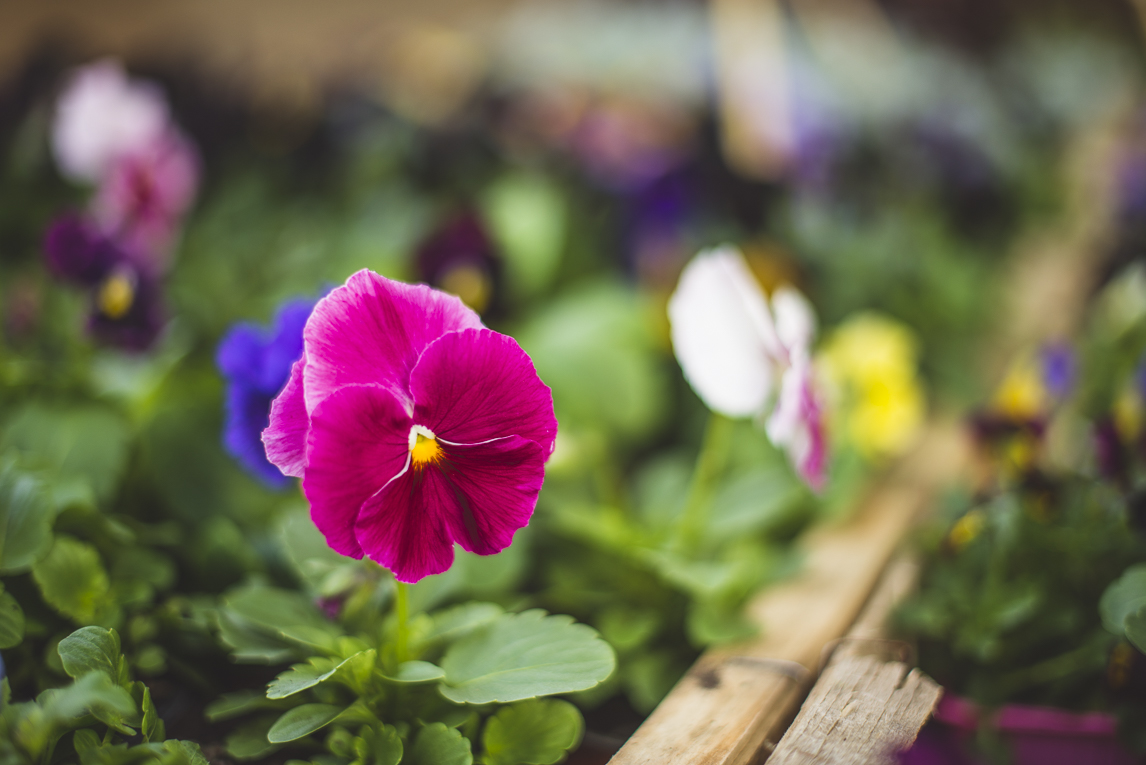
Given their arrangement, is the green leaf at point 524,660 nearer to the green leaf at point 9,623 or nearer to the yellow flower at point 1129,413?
the green leaf at point 9,623

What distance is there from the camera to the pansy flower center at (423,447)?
0.47 meters

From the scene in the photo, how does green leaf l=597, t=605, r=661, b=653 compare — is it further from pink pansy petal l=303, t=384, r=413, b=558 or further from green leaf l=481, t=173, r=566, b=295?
green leaf l=481, t=173, r=566, b=295

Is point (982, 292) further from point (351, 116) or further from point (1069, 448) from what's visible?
point (351, 116)

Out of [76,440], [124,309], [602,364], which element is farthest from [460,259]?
[76,440]

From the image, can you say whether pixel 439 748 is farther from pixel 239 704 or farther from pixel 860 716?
pixel 860 716

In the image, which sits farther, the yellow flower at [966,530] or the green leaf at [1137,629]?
the yellow flower at [966,530]

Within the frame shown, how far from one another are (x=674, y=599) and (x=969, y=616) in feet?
0.88

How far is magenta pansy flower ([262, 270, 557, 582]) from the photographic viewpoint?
0.43 meters

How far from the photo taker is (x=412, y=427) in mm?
459

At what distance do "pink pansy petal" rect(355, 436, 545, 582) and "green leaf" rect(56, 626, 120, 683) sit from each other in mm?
199

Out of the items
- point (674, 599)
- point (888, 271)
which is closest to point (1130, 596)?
point (674, 599)

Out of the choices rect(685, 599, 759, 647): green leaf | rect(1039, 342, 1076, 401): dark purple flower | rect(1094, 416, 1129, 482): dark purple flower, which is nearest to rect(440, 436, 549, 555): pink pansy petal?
rect(685, 599, 759, 647): green leaf

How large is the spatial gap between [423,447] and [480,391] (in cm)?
5

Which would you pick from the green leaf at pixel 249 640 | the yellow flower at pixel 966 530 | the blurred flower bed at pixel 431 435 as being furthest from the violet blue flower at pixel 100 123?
the yellow flower at pixel 966 530
